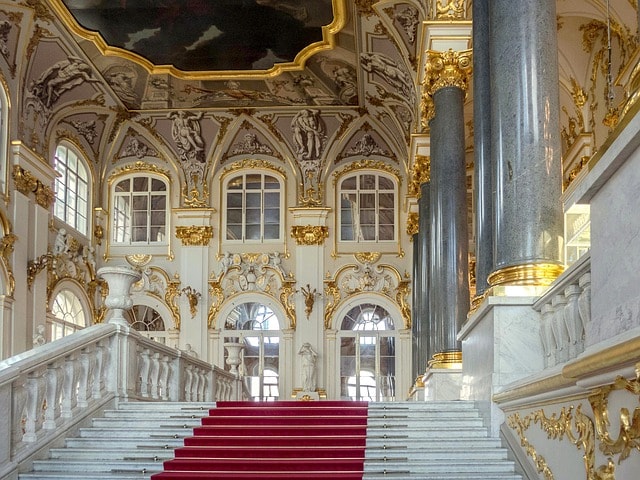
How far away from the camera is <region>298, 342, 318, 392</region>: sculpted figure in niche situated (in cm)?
2141

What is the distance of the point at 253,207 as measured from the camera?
23.2 meters

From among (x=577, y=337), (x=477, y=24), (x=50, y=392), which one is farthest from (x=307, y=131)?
(x=577, y=337)

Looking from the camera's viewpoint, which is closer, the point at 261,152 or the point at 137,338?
the point at 137,338

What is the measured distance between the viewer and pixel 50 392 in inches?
293

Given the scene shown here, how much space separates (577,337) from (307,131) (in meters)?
17.5

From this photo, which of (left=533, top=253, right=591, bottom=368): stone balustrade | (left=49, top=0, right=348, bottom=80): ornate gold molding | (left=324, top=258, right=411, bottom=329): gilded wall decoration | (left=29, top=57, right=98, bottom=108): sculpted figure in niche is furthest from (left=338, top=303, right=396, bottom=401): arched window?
(left=533, top=253, right=591, bottom=368): stone balustrade

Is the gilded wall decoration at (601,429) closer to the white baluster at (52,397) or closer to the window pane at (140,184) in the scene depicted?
the white baluster at (52,397)

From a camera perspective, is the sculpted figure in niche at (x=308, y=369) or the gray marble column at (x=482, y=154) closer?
the gray marble column at (x=482, y=154)

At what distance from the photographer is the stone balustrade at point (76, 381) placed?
6.66 metres

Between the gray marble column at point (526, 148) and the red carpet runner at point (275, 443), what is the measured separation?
1780mm

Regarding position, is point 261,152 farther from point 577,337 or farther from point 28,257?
point 577,337

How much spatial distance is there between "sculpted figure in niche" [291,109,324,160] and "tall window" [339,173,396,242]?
113cm

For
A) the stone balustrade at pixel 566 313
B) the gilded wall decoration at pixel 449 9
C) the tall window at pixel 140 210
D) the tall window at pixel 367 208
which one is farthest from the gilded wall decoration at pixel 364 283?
the stone balustrade at pixel 566 313

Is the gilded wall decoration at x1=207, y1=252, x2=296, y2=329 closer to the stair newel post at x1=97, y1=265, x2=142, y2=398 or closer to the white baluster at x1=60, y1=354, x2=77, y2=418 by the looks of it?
the stair newel post at x1=97, y1=265, x2=142, y2=398
